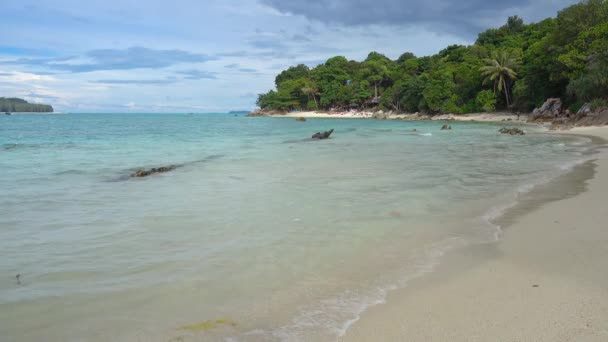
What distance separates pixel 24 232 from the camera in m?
6.20

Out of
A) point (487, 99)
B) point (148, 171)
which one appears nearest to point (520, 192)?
point (148, 171)

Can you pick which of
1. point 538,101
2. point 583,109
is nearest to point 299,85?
point 538,101

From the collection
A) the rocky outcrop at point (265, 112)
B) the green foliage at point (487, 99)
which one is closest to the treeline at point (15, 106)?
the rocky outcrop at point (265, 112)

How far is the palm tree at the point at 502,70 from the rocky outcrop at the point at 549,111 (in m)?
8.58

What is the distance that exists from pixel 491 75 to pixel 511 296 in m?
54.8

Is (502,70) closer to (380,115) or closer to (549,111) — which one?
(549,111)

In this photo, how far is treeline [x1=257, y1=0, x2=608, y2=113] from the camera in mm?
37188

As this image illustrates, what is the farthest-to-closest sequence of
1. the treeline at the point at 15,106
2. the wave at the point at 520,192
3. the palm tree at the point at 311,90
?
the treeline at the point at 15,106 < the palm tree at the point at 311,90 < the wave at the point at 520,192

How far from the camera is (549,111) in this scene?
141 feet

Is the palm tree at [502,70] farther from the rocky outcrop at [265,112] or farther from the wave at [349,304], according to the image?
the rocky outcrop at [265,112]

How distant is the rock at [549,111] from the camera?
41.6 metres

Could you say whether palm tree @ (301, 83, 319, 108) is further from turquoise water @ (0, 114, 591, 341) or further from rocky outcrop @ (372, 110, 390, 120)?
turquoise water @ (0, 114, 591, 341)

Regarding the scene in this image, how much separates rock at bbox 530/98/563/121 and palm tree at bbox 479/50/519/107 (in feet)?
28.2

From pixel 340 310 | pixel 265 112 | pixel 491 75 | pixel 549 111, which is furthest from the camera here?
pixel 265 112
